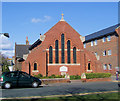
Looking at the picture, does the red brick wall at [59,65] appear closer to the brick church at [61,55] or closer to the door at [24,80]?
the brick church at [61,55]

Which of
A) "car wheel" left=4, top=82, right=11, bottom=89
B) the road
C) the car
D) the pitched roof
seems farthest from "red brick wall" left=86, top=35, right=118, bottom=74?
"car wheel" left=4, top=82, right=11, bottom=89

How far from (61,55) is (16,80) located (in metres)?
16.4

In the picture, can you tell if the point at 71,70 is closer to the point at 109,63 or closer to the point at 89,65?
the point at 89,65

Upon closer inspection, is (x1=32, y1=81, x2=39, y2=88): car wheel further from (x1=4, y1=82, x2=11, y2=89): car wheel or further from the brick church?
the brick church

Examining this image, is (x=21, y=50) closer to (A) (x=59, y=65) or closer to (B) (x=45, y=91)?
(A) (x=59, y=65)

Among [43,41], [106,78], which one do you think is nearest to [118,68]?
[106,78]

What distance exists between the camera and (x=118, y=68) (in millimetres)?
43625

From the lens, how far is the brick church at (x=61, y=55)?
33.6m

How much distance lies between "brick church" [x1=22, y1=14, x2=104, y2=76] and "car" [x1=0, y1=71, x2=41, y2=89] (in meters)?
13.4

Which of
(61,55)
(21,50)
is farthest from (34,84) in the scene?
(21,50)

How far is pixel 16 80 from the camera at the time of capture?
19312mm

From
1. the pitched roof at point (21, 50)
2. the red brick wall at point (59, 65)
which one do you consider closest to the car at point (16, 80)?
the red brick wall at point (59, 65)

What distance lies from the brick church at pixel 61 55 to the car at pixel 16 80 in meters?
13.4

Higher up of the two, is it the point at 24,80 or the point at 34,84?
the point at 24,80
